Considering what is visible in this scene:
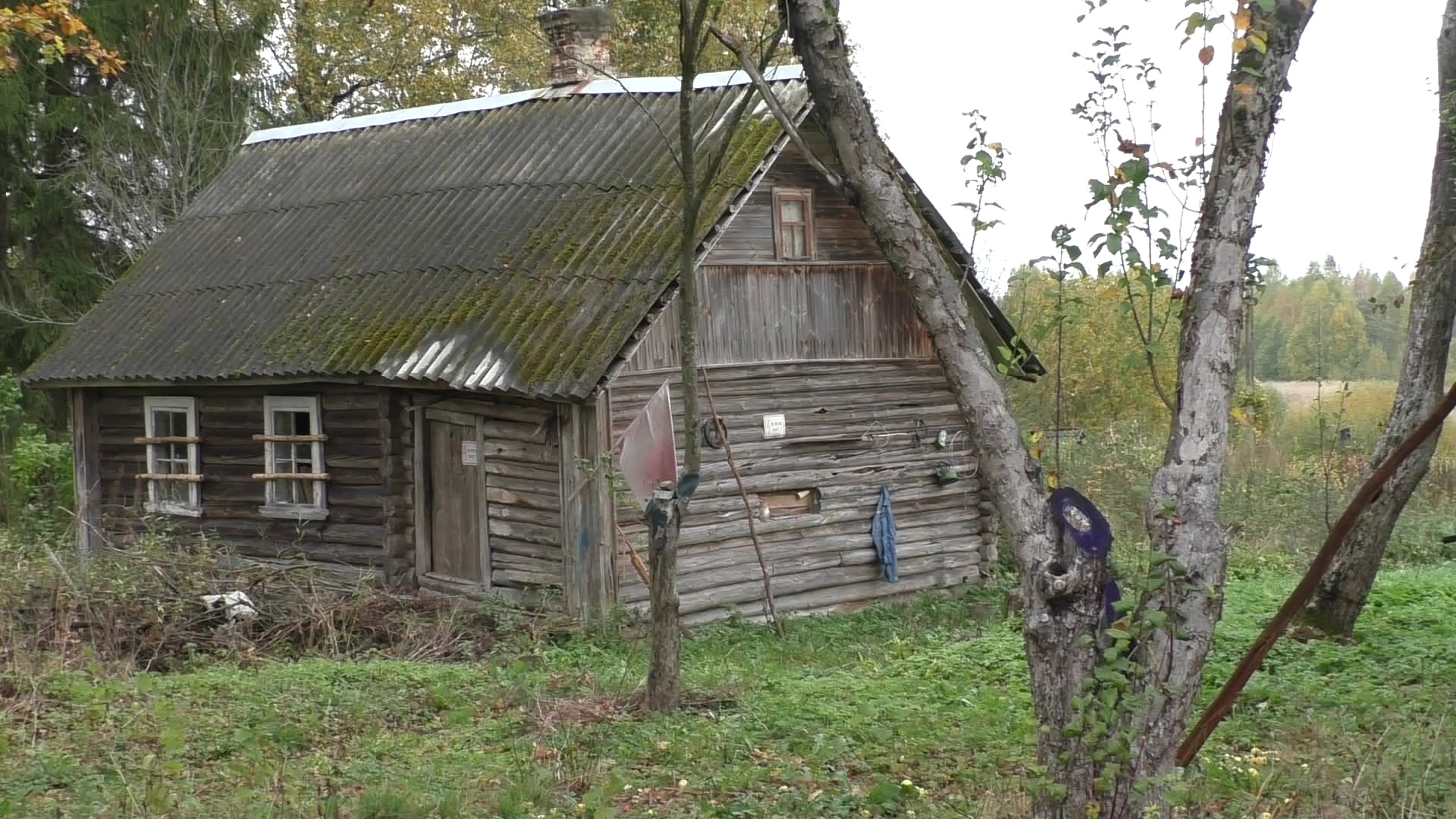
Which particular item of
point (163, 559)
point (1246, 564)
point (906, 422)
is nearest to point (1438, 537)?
point (1246, 564)

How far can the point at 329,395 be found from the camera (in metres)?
14.2

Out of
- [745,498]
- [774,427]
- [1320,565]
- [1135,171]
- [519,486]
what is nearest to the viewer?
[1320,565]

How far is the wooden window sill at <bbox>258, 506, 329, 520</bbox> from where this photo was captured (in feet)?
46.9

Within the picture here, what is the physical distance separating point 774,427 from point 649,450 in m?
1.90

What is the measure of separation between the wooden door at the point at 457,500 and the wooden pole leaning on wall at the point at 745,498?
7.02 ft

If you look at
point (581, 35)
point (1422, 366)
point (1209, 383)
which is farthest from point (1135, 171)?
point (581, 35)

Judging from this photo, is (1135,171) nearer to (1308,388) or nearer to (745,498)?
(745,498)

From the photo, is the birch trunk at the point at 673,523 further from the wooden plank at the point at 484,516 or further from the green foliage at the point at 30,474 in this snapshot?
the green foliage at the point at 30,474

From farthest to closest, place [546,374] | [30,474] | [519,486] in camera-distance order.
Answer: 1. [30,474]
2. [519,486]
3. [546,374]

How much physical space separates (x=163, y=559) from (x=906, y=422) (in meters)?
7.19

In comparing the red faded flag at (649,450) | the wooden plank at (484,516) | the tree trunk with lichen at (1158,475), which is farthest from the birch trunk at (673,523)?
the wooden plank at (484,516)

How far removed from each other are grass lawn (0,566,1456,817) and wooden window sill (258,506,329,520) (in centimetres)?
446

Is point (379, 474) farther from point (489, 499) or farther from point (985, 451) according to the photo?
point (985, 451)

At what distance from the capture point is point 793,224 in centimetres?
1336
